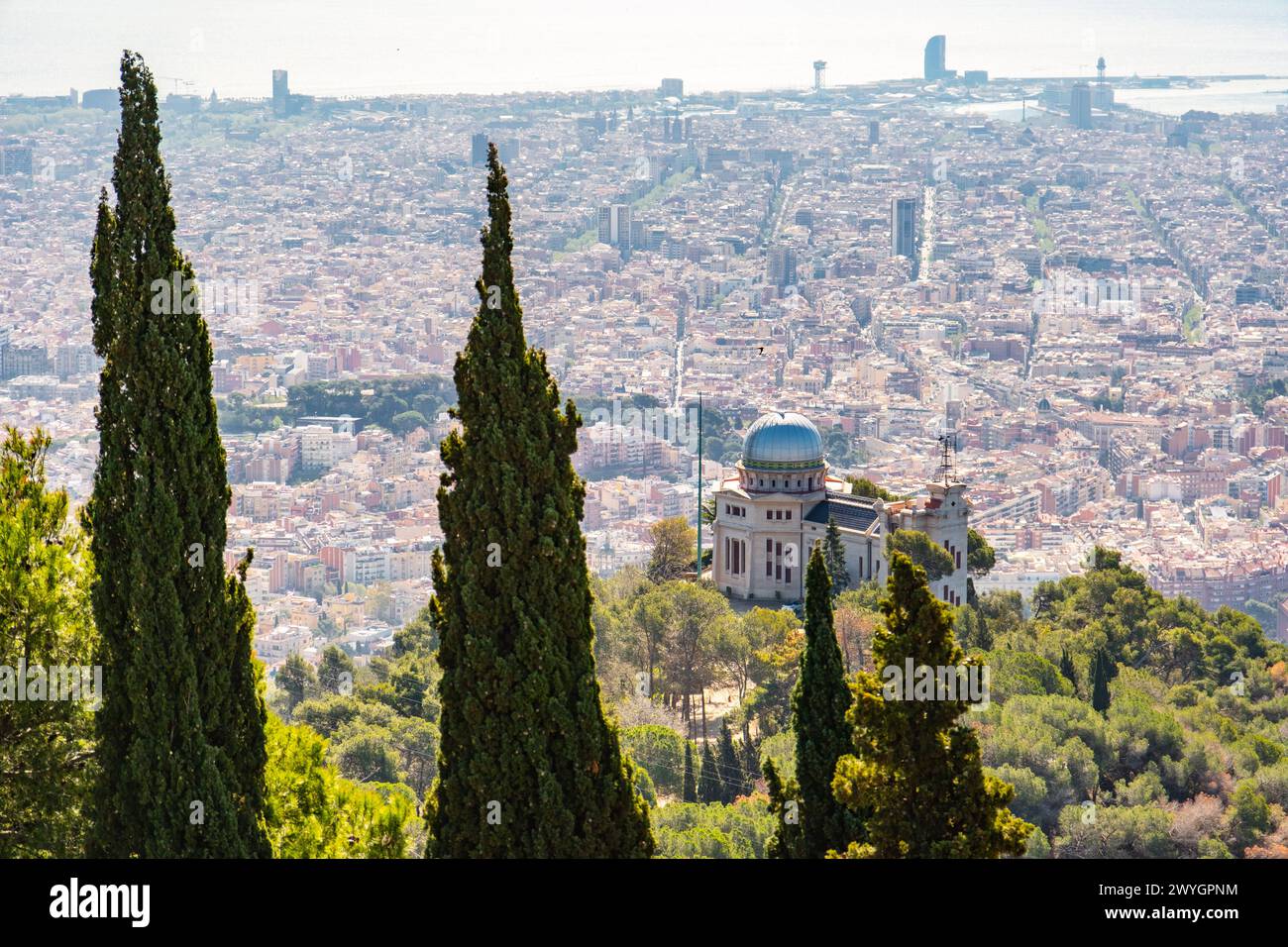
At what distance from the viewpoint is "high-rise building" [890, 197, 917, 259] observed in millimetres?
93188

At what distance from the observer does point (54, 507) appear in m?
6.99

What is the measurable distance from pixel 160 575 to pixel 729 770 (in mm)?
9334

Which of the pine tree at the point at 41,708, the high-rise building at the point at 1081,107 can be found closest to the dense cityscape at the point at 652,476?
the pine tree at the point at 41,708

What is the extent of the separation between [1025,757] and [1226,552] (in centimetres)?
3545

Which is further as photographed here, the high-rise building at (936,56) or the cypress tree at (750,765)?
the high-rise building at (936,56)

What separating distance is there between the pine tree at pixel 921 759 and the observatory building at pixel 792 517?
13.4 metres

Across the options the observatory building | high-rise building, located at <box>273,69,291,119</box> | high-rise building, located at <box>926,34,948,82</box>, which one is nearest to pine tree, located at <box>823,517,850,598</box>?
the observatory building

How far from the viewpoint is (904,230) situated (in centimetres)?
9338

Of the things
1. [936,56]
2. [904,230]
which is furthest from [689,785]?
[936,56]

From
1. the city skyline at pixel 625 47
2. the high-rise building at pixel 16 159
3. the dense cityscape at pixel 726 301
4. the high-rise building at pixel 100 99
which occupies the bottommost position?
the dense cityscape at pixel 726 301

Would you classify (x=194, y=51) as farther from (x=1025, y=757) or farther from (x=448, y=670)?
(x=448, y=670)

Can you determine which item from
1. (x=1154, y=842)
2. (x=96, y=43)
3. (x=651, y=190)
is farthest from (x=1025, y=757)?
(x=651, y=190)

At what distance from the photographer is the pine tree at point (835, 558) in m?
18.5

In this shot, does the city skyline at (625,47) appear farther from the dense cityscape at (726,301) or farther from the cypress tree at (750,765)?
the cypress tree at (750,765)
